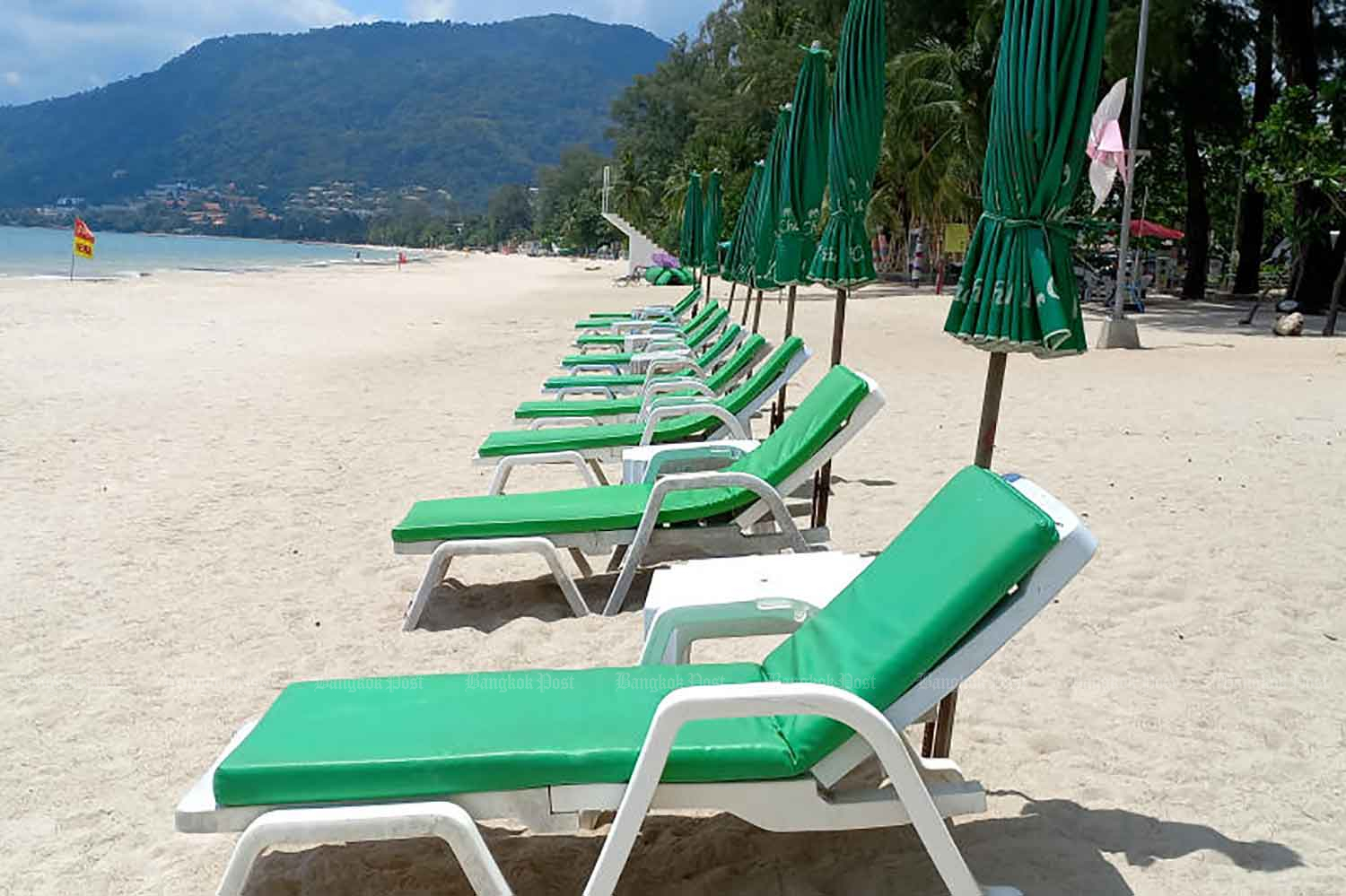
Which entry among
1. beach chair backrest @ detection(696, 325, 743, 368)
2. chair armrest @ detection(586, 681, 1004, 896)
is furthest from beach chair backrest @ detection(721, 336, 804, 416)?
chair armrest @ detection(586, 681, 1004, 896)

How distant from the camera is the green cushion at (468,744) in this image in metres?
2.07

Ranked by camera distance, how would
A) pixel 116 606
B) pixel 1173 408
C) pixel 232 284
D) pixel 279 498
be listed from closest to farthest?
pixel 116 606 < pixel 279 498 < pixel 1173 408 < pixel 232 284

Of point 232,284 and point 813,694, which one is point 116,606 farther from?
point 232,284

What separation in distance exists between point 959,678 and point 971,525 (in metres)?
0.37

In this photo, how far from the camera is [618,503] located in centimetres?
437

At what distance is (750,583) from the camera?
3176 mm

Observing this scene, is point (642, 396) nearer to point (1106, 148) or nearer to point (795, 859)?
point (795, 859)

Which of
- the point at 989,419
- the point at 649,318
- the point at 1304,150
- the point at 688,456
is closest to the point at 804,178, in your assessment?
the point at 688,456

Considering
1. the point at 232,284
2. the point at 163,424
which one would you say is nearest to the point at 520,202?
the point at 232,284

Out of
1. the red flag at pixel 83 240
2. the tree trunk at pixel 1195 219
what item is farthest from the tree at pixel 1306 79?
the red flag at pixel 83 240

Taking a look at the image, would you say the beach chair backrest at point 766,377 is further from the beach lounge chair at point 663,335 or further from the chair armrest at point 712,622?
the beach lounge chair at point 663,335

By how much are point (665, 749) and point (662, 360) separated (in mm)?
6726

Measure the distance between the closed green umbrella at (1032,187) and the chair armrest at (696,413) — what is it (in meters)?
2.74

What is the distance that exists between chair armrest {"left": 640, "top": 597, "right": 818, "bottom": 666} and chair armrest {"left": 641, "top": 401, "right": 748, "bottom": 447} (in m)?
2.66
